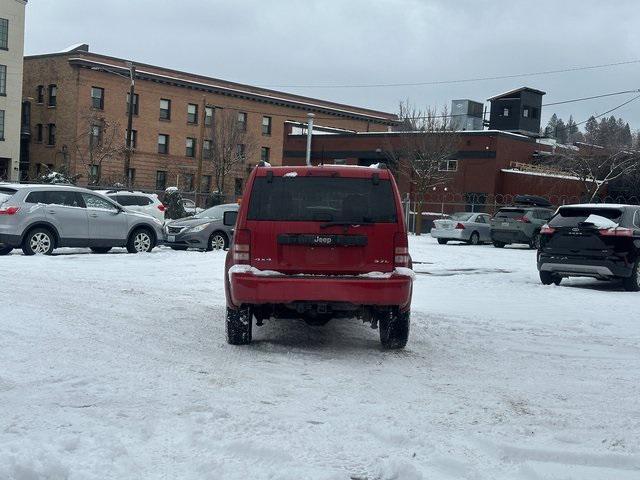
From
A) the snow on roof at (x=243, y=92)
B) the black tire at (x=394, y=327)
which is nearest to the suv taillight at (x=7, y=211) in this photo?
the black tire at (x=394, y=327)

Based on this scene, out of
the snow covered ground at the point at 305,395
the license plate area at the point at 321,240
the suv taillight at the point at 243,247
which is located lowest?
the snow covered ground at the point at 305,395

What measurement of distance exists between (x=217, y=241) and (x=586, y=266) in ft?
33.8

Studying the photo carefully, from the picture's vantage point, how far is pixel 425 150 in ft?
147

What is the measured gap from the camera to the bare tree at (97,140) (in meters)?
50.0

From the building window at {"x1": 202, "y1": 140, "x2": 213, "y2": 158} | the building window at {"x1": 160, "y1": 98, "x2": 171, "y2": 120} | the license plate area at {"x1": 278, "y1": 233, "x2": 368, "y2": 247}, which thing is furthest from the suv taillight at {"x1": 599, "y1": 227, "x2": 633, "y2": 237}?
the building window at {"x1": 160, "y1": 98, "x2": 171, "y2": 120}

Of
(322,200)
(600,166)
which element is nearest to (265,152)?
(600,166)

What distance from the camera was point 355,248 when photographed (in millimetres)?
7543

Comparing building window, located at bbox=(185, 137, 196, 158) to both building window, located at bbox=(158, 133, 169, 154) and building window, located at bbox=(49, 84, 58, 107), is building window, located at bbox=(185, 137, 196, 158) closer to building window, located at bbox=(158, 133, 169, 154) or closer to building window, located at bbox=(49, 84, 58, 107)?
building window, located at bbox=(158, 133, 169, 154)

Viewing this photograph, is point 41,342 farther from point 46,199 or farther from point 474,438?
point 46,199

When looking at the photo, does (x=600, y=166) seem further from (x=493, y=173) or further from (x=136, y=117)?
(x=136, y=117)

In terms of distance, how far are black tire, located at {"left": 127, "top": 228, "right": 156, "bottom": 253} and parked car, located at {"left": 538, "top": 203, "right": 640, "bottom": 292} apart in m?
9.64

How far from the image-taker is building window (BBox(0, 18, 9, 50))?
48.6 metres

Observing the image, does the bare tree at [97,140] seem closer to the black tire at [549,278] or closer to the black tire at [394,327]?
the black tire at [549,278]

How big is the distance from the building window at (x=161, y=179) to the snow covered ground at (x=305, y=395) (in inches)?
1870
